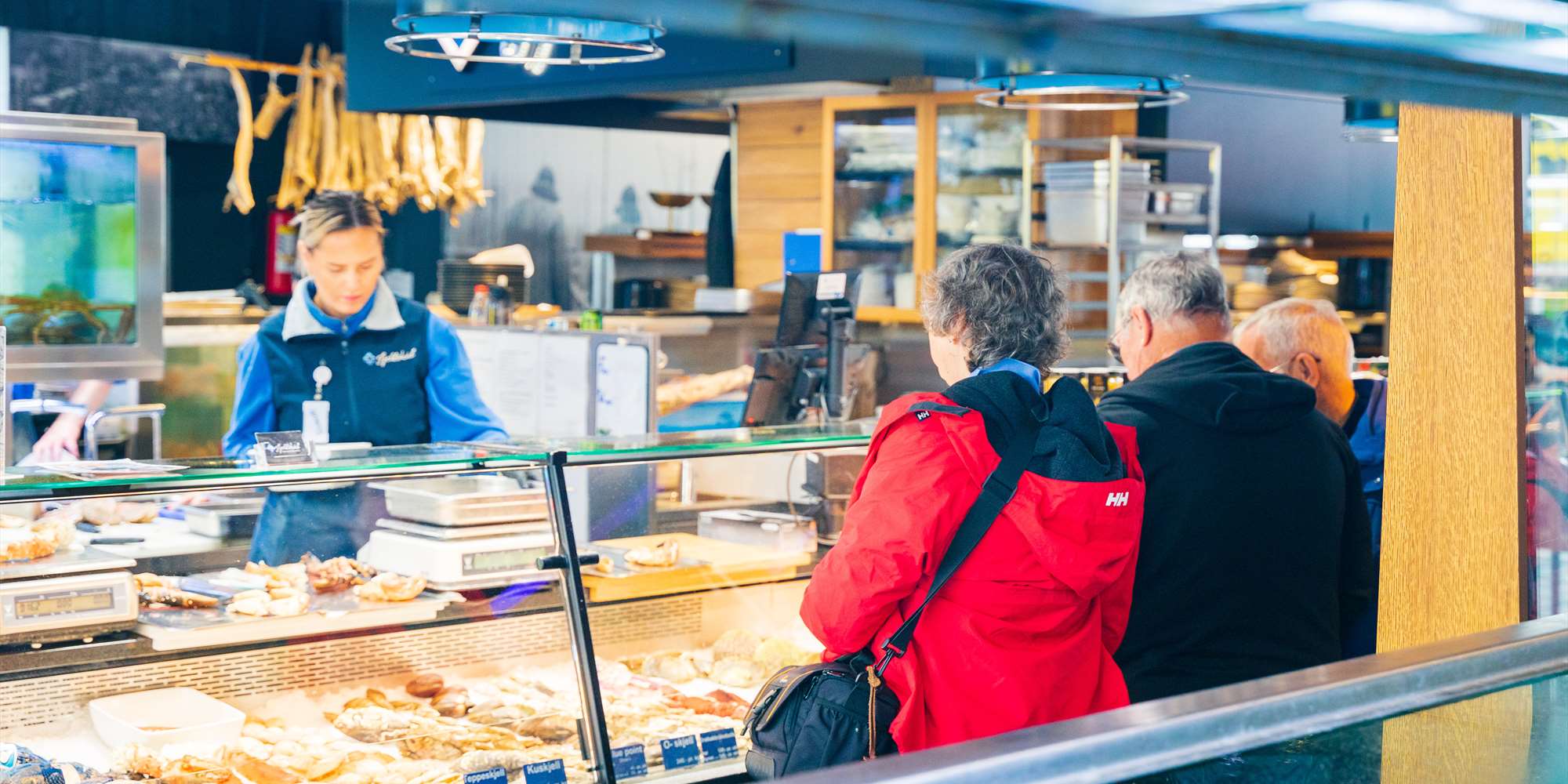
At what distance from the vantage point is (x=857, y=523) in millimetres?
2258

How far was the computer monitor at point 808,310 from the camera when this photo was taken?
4.56 metres

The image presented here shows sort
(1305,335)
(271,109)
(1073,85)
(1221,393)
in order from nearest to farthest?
1. (1221,393)
2. (1305,335)
3. (1073,85)
4. (271,109)

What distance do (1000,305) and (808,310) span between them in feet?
7.31

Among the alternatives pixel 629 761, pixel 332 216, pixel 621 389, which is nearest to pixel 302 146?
pixel 621 389

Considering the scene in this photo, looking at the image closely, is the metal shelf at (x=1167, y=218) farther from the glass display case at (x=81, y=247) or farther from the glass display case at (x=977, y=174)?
the glass display case at (x=81, y=247)

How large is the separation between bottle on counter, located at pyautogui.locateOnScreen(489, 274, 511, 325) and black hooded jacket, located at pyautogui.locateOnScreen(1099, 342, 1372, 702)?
15.2 feet

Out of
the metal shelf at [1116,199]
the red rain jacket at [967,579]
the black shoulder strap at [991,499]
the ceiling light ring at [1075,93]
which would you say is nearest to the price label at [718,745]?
the red rain jacket at [967,579]

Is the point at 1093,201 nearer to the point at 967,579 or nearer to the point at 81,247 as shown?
the point at 81,247

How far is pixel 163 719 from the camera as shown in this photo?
271 cm

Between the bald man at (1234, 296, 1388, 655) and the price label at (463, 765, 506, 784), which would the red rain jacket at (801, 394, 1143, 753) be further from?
the bald man at (1234, 296, 1388, 655)

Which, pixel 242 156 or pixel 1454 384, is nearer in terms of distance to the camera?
pixel 1454 384

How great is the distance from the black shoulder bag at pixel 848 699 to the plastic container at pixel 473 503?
748 millimetres

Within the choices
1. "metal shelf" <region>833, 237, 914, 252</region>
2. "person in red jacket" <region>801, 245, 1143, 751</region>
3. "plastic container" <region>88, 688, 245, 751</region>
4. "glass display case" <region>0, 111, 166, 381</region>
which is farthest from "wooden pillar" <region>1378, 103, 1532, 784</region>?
"metal shelf" <region>833, 237, 914, 252</region>

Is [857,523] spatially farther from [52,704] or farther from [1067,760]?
[52,704]
